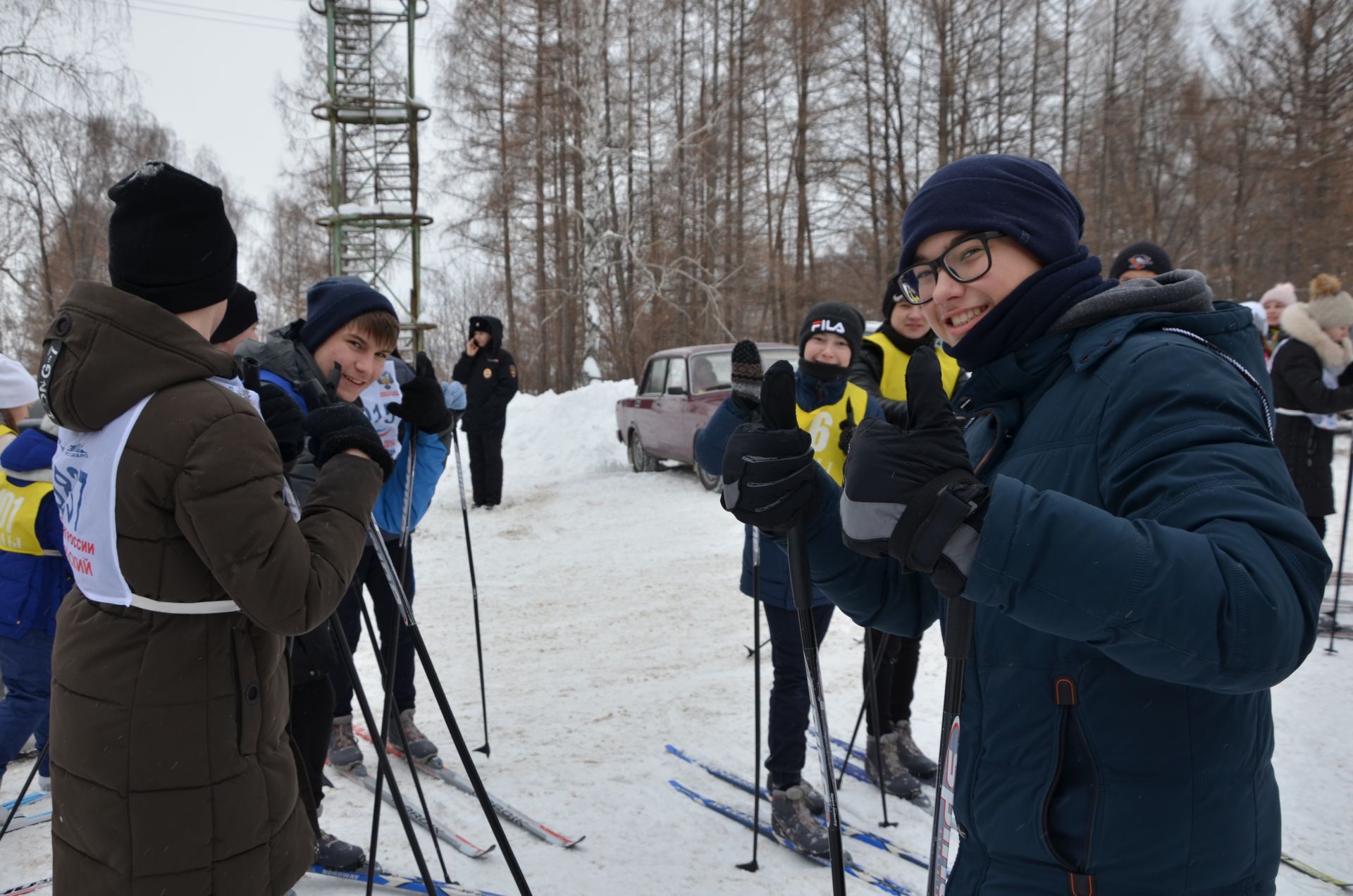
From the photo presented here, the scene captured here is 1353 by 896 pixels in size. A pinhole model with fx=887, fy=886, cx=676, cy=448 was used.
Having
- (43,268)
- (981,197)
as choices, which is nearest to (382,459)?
(981,197)

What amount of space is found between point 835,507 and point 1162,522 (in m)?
0.72

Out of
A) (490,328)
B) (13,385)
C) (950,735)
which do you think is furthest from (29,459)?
(490,328)

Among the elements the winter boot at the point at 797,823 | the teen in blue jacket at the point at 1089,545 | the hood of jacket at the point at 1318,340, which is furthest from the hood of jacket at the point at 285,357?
the hood of jacket at the point at 1318,340

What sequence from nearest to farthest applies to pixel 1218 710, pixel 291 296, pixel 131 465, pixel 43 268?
pixel 1218 710 < pixel 131 465 < pixel 43 268 < pixel 291 296

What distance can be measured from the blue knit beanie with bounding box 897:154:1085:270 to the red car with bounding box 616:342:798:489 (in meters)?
9.42

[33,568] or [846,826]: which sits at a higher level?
[33,568]

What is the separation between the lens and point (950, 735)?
5.24 ft

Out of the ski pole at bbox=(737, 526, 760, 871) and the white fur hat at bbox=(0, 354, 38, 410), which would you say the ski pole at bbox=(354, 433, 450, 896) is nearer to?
the ski pole at bbox=(737, 526, 760, 871)

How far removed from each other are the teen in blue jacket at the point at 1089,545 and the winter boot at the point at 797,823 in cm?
194

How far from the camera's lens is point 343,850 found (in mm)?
3330

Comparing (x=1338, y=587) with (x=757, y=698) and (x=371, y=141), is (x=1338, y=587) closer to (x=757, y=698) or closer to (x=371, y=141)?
(x=757, y=698)

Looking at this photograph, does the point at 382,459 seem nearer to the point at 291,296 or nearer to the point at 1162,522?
the point at 1162,522

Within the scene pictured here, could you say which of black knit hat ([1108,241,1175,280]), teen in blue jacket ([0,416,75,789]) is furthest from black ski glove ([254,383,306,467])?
black knit hat ([1108,241,1175,280])

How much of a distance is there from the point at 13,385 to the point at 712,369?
8.94 metres
